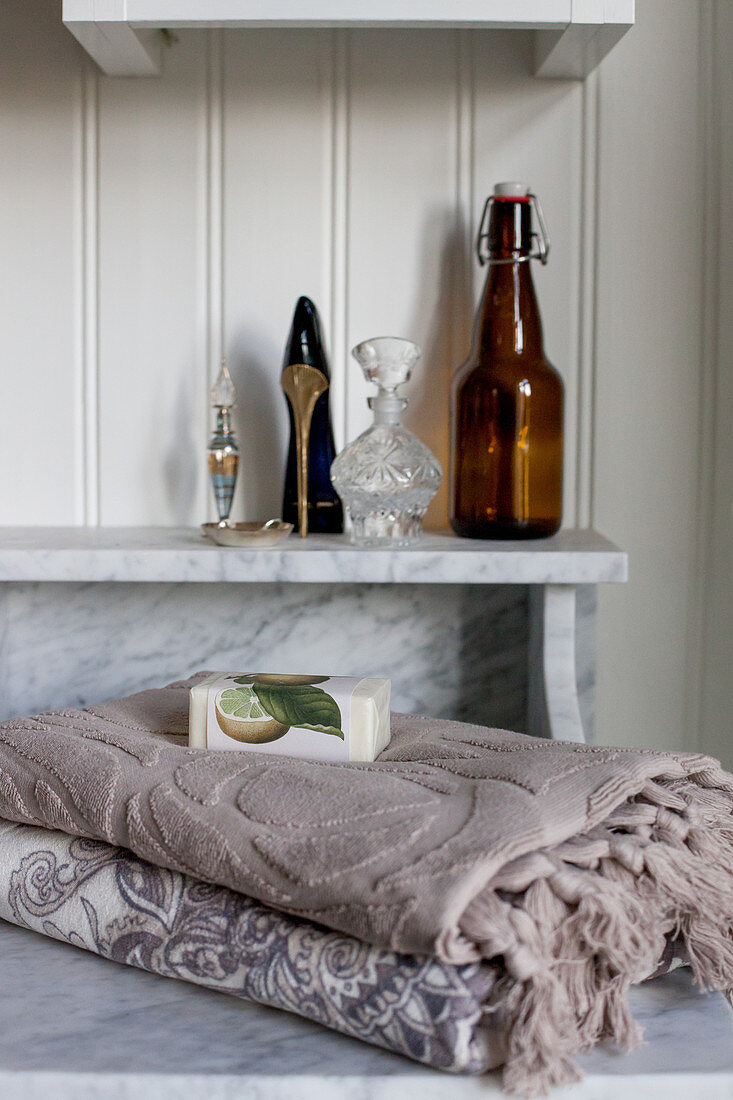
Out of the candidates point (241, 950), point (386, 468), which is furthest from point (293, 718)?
point (386, 468)

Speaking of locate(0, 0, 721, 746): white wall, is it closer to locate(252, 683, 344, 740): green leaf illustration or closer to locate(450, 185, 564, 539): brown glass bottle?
locate(450, 185, 564, 539): brown glass bottle

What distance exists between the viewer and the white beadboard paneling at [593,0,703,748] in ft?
2.64

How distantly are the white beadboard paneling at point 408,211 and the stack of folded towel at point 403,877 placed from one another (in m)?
0.40

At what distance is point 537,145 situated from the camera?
81 cm

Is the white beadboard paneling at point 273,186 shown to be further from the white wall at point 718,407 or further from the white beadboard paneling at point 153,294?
the white wall at point 718,407

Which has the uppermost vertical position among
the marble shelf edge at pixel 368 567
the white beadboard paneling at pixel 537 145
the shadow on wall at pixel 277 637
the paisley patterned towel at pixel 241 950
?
the white beadboard paneling at pixel 537 145

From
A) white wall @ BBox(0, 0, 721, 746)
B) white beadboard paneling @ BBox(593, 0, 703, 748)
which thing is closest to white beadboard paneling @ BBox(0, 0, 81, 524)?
white wall @ BBox(0, 0, 721, 746)

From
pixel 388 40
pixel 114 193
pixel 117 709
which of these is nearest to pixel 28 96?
pixel 114 193

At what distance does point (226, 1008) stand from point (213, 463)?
449 millimetres

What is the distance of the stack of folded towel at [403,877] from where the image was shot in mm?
352

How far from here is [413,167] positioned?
0.81 metres

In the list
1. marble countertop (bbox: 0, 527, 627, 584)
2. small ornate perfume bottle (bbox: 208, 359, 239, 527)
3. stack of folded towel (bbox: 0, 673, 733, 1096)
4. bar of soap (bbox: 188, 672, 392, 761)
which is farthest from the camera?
small ornate perfume bottle (bbox: 208, 359, 239, 527)

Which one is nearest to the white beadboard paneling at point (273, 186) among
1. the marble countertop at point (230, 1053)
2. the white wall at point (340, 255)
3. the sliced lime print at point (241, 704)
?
the white wall at point (340, 255)

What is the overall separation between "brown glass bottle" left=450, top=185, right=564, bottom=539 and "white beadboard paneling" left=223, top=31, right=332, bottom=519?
0.15 metres
